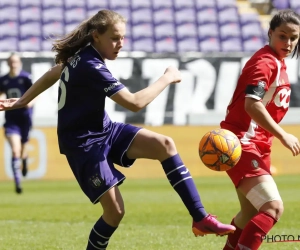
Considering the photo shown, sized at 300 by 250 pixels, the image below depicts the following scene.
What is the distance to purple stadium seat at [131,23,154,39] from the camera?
21.4 m

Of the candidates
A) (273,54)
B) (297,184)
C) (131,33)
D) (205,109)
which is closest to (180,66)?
(205,109)

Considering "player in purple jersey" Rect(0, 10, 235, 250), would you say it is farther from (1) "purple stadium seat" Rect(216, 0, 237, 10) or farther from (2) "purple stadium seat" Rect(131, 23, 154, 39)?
(1) "purple stadium seat" Rect(216, 0, 237, 10)

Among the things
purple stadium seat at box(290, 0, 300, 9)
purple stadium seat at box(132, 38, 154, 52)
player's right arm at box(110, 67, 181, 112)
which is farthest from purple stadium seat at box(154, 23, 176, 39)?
player's right arm at box(110, 67, 181, 112)

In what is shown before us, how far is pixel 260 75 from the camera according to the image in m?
5.62

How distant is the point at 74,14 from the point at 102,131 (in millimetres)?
16342

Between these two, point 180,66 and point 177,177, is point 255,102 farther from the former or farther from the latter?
point 180,66

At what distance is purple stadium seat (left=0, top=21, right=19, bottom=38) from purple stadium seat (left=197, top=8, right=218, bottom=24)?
5.44 m

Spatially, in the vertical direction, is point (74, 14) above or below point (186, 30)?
above

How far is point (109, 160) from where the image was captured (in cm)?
582

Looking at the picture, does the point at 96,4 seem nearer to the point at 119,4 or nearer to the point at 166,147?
the point at 119,4

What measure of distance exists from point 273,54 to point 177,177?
1.23 m

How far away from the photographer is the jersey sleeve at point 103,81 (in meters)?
5.50

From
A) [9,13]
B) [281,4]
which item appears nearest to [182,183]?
[9,13]

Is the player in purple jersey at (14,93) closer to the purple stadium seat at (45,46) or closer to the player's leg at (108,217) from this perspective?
the purple stadium seat at (45,46)
